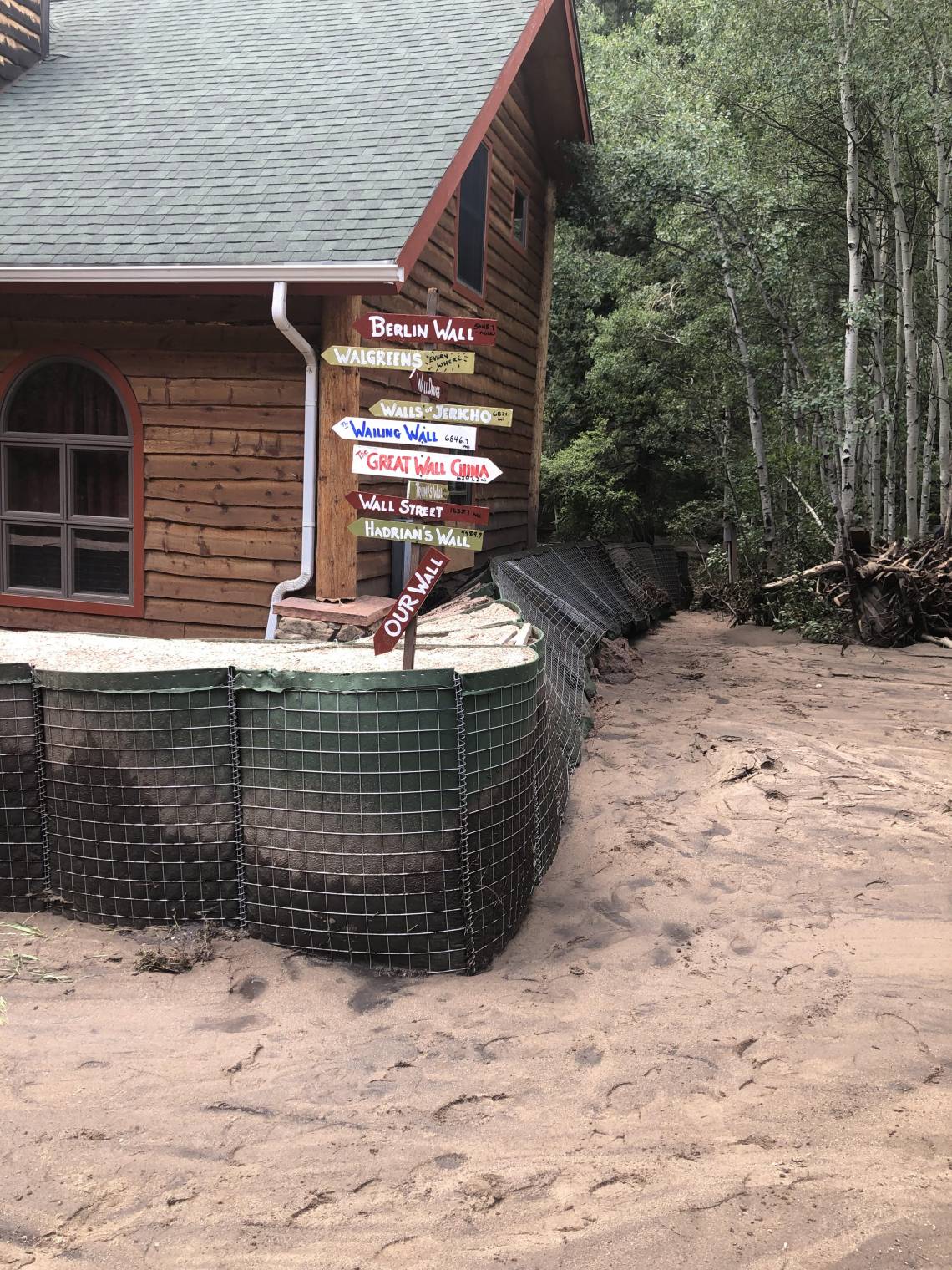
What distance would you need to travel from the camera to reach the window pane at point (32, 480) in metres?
8.34

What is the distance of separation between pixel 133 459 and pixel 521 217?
21.1ft

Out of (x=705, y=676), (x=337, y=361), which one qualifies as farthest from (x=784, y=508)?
(x=337, y=361)

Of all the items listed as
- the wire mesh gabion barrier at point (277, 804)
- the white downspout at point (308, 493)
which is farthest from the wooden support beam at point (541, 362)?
the wire mesh gabion barrier at point (277, 804)

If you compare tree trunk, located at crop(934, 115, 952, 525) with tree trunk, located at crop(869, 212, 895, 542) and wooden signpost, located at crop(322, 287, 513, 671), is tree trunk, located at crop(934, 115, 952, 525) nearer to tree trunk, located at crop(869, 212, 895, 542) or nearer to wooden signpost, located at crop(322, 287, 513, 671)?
tree trunk, located at crop(869, 212, 895, 542)

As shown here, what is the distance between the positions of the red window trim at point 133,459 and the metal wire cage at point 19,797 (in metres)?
4.09

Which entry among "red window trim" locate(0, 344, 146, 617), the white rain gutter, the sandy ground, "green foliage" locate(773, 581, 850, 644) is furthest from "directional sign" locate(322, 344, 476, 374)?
"green foliage" locate(773, 581, 850, 644)

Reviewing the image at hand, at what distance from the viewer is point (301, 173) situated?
7.86 meters

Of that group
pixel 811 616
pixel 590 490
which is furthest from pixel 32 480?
pixel 590 490

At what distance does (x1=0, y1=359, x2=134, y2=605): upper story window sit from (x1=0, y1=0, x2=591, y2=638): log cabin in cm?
2

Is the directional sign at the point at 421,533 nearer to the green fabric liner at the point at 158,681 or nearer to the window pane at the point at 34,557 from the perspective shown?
the green fabric liner at the point at 158,681

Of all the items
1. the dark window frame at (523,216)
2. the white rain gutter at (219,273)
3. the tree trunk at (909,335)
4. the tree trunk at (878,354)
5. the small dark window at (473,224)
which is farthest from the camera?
the tree trunk at (878,354)

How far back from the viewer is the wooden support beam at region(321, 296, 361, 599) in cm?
732

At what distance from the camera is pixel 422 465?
4.63 meters

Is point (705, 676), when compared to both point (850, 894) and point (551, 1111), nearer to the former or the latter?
point (850, 894)
